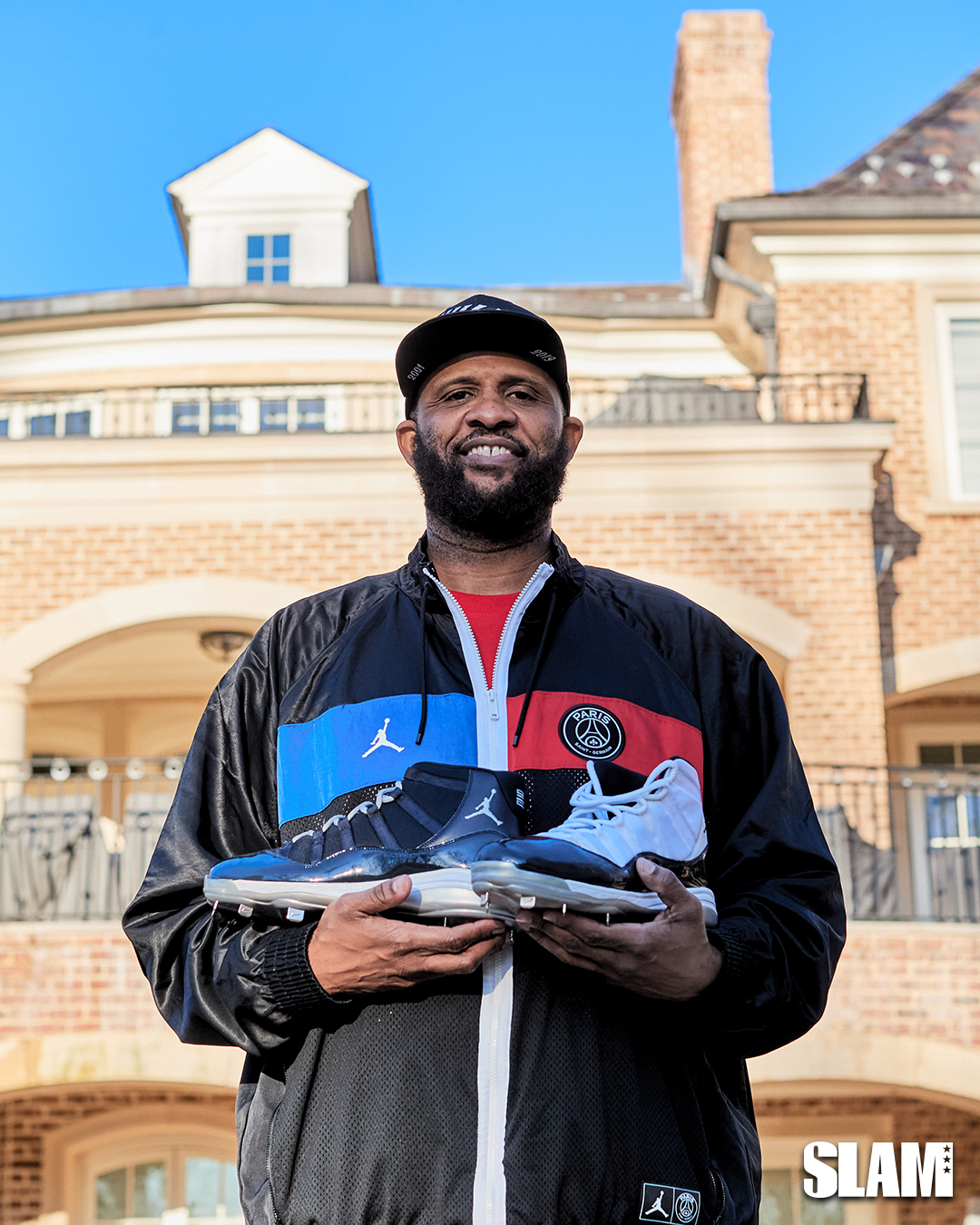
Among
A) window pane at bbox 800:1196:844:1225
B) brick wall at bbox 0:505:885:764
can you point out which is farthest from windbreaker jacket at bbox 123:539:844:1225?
window pane at bbox 800:1196:844:1225

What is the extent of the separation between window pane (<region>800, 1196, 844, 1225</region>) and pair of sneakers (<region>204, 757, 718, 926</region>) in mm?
11615

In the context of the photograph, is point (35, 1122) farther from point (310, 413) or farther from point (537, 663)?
point (537, 663)

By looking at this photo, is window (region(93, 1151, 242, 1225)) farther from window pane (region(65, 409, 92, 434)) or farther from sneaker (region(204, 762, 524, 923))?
sneaker (region(204, 762, 524, 923))

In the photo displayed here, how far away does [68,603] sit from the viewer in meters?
12.3

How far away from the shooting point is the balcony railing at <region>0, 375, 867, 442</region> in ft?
43.2

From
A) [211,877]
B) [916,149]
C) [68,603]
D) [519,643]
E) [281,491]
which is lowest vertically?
[211,877]

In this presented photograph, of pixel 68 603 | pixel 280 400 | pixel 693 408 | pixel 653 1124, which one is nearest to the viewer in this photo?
pixel 653 1124

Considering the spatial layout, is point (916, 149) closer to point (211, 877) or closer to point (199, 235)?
point (199, 235)

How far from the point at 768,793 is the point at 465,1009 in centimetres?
69

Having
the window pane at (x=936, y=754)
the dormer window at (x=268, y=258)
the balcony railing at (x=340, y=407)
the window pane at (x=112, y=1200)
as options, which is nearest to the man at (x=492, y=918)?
the balcony railing at (x=340, y=407)

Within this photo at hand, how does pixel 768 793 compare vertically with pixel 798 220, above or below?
below

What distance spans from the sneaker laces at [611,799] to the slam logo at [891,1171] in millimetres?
9799

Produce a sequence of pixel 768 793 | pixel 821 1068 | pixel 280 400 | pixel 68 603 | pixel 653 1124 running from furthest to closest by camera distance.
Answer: pixel 280 400
pixel 68 603
pixel 821 1068
pixel 768 793
pixel 653 1124

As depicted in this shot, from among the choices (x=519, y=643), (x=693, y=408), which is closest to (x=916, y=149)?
(x=693, y=408)
